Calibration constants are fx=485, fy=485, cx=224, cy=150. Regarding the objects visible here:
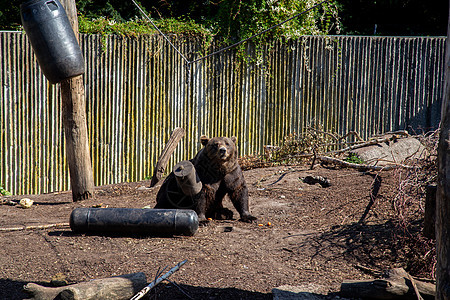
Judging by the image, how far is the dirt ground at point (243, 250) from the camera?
412 centimetres

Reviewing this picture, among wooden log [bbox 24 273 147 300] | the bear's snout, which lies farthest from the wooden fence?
wooden log [bbox 24 273 147 300]

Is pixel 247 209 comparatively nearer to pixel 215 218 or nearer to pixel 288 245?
pixel 215 218

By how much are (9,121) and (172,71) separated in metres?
3.03

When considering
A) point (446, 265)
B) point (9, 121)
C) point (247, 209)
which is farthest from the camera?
point (9, 121)

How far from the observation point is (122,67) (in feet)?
29.3

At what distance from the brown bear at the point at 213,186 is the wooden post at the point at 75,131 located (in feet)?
5.70

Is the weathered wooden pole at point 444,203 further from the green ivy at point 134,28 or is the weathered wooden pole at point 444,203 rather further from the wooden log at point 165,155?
the green ivy at point 134,28

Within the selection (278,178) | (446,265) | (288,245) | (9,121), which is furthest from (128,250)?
(9,121)

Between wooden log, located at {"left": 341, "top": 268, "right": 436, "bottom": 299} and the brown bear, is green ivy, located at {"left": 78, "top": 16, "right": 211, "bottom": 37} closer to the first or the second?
the brown bear

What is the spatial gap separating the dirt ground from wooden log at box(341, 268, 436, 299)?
0.26 metres

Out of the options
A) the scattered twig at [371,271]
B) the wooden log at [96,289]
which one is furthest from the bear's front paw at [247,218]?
the wooden log at [96,289]

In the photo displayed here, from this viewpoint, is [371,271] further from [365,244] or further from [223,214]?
[223,214]

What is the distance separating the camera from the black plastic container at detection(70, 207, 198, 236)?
5188mm

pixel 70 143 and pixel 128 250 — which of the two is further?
pixel 70 143
